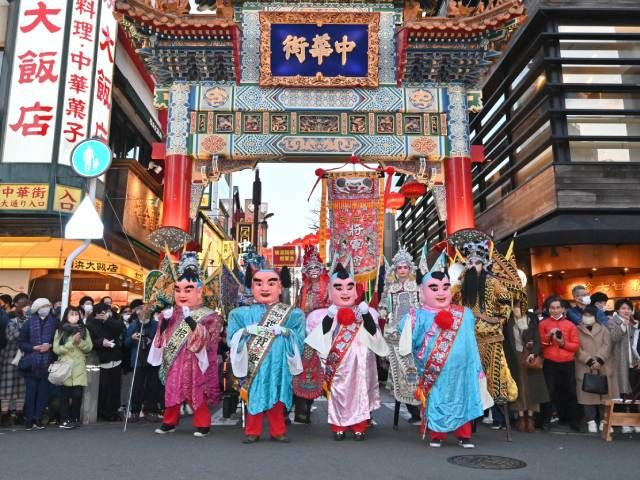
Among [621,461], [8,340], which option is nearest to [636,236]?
[621,461]

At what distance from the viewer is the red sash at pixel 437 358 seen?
230 inches

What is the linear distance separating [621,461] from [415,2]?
9.94 metres

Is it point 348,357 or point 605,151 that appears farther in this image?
point 605,151

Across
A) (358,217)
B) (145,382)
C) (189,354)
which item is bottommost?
(145,382)

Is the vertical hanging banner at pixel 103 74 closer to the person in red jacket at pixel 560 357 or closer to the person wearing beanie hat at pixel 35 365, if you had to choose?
the person wearing beanie hat at pixel 35 365

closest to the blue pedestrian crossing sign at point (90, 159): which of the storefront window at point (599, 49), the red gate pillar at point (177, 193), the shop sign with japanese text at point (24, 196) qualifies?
the red gate pillar at point (177, 193)

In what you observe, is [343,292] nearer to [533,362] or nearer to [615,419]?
[533,362]

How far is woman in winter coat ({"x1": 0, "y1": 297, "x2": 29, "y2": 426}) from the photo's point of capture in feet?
23.8

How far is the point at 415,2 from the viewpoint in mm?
11812

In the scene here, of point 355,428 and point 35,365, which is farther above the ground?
point 35,365

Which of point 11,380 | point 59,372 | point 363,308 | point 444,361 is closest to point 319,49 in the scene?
point 363,308

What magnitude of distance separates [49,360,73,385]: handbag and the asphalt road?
2.02 feet

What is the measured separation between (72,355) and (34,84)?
29.6 ft

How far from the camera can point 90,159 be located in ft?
24.9
